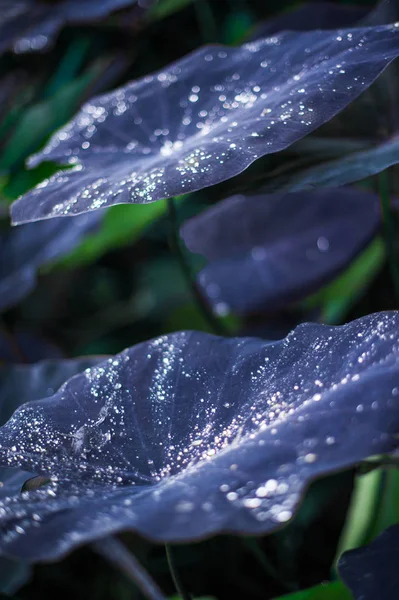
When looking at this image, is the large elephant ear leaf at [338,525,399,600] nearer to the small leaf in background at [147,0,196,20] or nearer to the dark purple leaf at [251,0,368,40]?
the dark purple leaf at [251,0,368,40]

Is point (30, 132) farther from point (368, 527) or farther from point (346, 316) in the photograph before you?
point (368, 527)

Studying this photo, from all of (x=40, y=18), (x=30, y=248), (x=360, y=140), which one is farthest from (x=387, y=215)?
(x=40, y=18)

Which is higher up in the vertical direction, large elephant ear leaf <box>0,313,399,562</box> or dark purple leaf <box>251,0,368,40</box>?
dark purple leaf <box>251,0,368,40</box>

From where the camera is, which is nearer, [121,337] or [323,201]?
[323,201]

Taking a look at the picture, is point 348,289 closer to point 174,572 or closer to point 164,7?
point 164,7

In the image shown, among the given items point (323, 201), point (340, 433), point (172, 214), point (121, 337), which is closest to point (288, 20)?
point (323, 201)

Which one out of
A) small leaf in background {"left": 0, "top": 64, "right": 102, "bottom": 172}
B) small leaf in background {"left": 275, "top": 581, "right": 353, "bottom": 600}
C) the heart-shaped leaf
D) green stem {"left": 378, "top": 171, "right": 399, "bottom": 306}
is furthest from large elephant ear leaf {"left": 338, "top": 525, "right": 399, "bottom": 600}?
small leaf in background {"left": 0, "top": 64, "right": 102, "bottom": 172}
